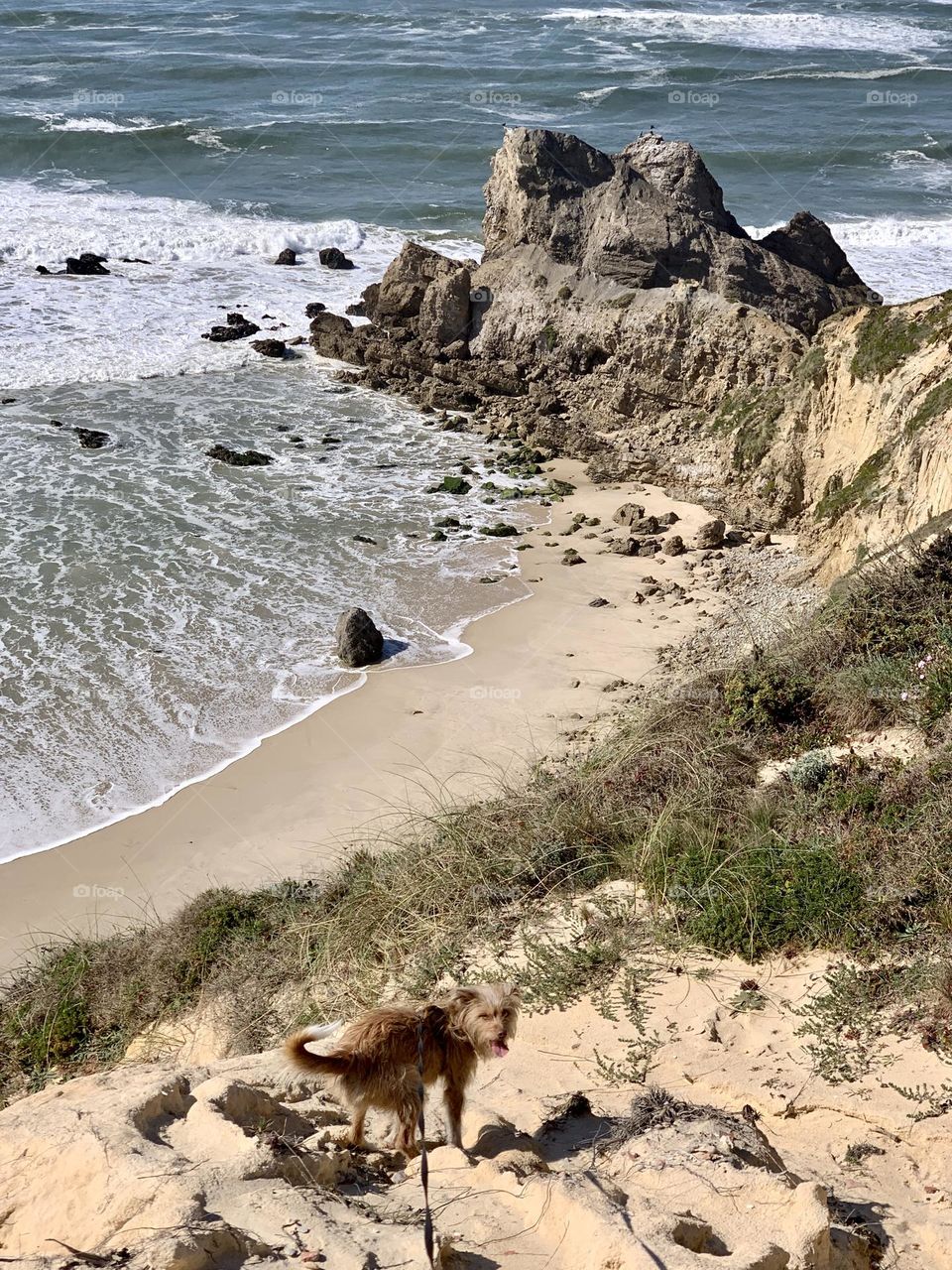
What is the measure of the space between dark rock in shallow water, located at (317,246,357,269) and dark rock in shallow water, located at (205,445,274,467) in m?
10.8

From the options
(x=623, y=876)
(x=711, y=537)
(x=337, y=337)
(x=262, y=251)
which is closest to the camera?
(x=623, y=876)

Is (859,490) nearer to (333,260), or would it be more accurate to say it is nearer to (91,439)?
(91,439)

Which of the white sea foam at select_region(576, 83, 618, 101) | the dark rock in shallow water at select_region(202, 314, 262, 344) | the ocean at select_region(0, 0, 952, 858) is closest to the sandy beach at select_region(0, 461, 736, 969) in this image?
the ocean at select_region(0, 0, 952, 858)

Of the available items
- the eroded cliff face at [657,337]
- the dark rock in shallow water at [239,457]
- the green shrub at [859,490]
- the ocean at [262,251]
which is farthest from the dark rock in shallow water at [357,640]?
the dark rock in shallow water at [239,457]

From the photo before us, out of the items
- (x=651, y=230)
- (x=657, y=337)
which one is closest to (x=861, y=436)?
(x=657, y=337)

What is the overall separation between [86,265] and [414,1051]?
24.4 m

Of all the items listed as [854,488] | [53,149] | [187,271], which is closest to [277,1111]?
[854,488]

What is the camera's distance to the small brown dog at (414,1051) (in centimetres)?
469

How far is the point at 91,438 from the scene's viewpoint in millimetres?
17859

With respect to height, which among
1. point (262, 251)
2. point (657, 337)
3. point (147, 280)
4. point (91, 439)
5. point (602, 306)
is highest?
point (262, 251)

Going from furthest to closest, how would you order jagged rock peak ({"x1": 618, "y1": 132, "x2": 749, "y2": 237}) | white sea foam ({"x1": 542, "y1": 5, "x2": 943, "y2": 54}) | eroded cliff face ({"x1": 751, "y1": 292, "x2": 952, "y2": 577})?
white sea foam ({"x1": 542, "y1": 5, "x2": 943, "y2": 54}), jagged rock peak ({"x1": 618, "y1": 132, "x2": 749, "y2": 237}), eroded cliff face ({"x1": 751, "y1": 292, "x2": 952, "y2": 577})

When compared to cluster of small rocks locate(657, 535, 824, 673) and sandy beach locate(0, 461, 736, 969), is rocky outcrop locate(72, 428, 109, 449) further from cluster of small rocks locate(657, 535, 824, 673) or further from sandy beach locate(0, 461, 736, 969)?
cluster of small rocks locate(657, 535, 824, 673)

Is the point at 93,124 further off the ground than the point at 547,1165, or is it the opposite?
the point at 93,124

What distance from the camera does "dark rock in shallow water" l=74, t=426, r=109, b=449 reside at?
1773 centimetres
